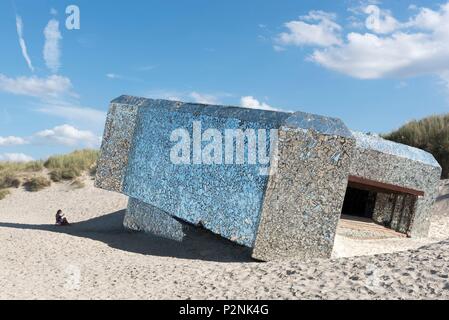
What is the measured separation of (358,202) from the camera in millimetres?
12562

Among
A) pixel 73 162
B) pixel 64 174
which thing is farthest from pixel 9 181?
pixel 73 162

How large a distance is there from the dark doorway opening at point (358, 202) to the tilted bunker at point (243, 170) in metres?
1.25

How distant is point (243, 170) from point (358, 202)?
5719 millimetres

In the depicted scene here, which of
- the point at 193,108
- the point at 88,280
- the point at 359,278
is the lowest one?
the point at 88,280

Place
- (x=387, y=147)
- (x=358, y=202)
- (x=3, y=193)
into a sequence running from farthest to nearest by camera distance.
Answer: (x=3, y=193) → (x=358, y=202) → (x=387, y=147)

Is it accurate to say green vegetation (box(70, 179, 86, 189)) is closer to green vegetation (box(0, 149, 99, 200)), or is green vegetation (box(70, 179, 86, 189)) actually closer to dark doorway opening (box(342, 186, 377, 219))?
green vegetation (box(0, 149, 99, 200))

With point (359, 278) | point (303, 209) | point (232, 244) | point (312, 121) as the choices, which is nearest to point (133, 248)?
point (232, 244)

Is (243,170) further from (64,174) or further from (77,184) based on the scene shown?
(64,174)

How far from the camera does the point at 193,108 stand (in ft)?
28.6

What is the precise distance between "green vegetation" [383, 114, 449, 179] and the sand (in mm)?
9187

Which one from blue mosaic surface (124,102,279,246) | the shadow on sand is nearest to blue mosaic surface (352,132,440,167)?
blue mosaic surface (124,102,279,246)
